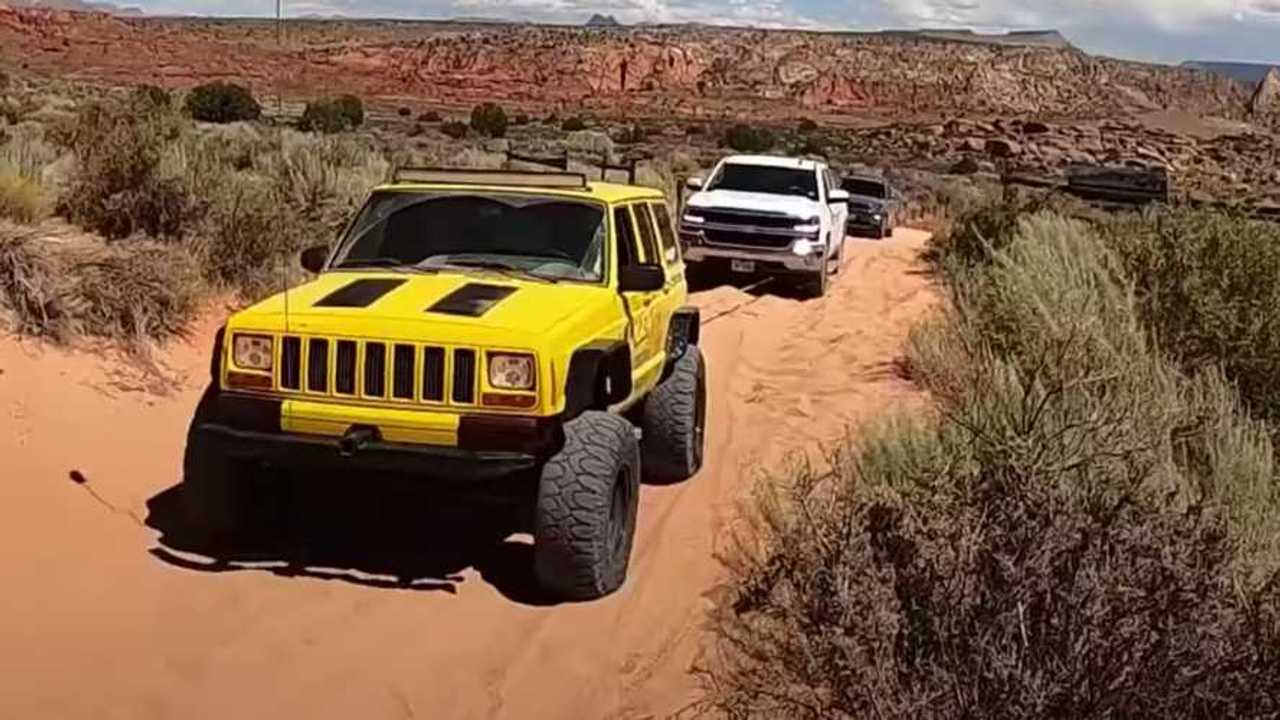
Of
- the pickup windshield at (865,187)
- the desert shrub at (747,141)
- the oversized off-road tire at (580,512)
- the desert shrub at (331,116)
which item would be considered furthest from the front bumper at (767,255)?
the desert shrub at (747,141)

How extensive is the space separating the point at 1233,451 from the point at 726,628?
249 cm

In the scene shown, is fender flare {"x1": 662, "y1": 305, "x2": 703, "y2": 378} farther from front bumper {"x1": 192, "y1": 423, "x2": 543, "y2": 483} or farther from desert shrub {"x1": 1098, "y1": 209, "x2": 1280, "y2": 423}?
desert shrub {"x1": 1098, "y1": 209, "x2": 1280, "y2": 423}

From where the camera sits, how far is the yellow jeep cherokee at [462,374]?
684 cm

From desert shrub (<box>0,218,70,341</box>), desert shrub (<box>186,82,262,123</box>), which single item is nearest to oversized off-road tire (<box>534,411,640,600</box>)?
desert shrub (<box>0,218,70,341</box>)

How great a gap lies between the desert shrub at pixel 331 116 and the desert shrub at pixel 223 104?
1507mm

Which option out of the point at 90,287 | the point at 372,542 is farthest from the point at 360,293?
the point at 90,287

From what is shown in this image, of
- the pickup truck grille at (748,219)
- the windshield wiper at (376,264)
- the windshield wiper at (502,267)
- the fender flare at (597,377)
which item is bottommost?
→ the pickup truck grille at (748,219)

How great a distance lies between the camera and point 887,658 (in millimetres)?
4844

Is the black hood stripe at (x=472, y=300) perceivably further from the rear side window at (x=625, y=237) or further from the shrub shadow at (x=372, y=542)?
the rear side window at (x=625, y=237)

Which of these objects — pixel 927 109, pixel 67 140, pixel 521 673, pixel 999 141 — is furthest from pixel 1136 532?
pixel 927 109

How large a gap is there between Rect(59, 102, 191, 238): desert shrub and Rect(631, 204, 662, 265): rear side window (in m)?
6.08

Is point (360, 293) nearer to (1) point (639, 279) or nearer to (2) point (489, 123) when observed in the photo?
(1) point (639, 279)

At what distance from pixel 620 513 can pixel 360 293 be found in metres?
1.66

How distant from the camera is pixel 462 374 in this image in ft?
22.5
